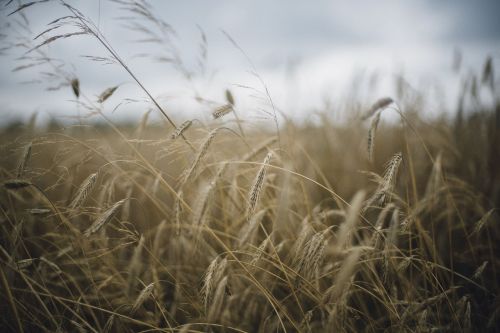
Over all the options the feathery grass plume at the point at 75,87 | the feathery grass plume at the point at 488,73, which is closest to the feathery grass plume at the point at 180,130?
the feathery grass plume at the point at 75,87

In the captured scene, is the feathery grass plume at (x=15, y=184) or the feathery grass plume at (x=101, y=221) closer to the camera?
the feathery grass plume at (x=101, y=221)

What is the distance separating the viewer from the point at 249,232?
1.16 metres

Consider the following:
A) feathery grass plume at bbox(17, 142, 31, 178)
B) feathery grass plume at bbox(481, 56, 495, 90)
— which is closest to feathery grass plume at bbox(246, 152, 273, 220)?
feathery grass plume at bbox(17, 142, 31, 178)

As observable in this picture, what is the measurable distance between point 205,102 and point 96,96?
0.63 meters

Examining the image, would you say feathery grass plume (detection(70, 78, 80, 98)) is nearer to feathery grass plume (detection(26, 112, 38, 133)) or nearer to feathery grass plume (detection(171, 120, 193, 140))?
feathery grass plume (detection(171, 120, 193, 140))

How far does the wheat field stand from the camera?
1120 millimetres

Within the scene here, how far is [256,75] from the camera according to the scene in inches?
50.4

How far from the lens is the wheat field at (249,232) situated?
112 cm

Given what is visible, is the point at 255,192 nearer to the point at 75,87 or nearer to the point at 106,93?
the point at 106,93

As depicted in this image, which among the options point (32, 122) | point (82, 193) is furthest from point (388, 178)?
point (32, 122)

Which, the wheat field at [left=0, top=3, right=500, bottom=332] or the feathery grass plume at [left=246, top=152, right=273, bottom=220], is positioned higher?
the feathery grass plume at [left=246, top=152, right=273, bottom=220]

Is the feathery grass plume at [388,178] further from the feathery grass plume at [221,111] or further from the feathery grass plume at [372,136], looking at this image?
the feathery grass plume at [221,111]

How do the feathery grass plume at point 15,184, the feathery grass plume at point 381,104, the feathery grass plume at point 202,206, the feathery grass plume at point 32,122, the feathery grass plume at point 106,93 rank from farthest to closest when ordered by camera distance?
the feathery grass plume at point 32,122 → the feathery grass plume at point 106,93 → the feathery grass plume at point 381,104 → the feathery grass plume at point 15,184 → the feathery grass plume at point 202,206

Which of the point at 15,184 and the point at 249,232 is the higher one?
the point at 15,184
